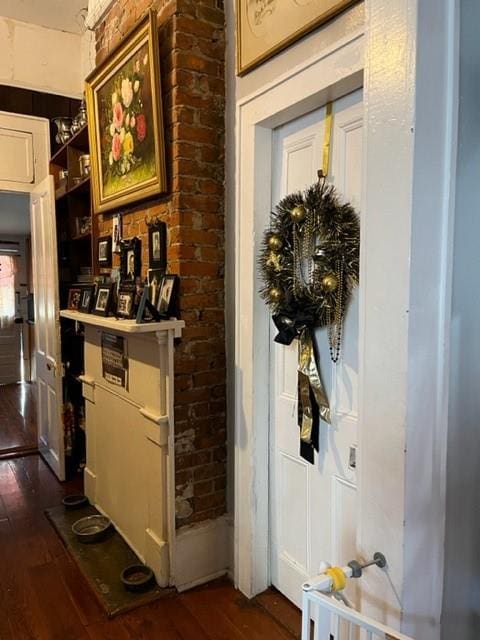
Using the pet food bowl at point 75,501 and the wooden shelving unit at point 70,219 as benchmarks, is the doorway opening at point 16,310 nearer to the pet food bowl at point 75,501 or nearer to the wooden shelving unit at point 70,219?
the wooden shelving unit at point 70,219

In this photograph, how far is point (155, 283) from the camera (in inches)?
89.0

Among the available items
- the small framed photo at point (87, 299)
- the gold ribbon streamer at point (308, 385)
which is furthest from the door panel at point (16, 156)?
the gold ribbon streamer at point (308, 385)

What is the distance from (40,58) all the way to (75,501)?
323cm

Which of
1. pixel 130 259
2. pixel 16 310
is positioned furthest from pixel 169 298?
pixel 16 310

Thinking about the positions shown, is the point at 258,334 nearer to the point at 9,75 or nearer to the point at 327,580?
the point at 327,580

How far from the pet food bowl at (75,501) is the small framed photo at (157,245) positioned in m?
1.64

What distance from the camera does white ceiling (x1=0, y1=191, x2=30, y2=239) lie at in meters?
5.03

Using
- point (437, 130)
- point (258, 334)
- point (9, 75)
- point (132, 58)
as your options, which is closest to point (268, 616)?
point (258, 334)

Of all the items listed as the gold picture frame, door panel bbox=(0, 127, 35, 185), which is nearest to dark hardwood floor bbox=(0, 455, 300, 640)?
the gold picture frame

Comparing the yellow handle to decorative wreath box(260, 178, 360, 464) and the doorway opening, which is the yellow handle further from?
the doorway opening

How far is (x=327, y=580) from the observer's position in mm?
961

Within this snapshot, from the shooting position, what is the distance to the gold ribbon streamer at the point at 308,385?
71.6 inches

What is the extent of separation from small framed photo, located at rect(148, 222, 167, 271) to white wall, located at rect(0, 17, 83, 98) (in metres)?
2.19

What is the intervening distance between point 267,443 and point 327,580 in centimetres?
118
